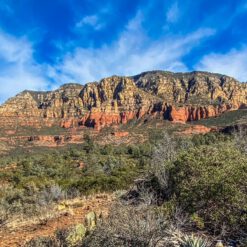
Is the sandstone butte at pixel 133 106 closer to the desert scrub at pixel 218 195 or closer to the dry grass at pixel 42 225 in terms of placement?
the dry grass at pixel 42 225

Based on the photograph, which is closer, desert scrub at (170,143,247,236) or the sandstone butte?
desert scrub at (170,143,247,236)

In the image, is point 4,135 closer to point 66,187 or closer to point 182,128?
point 182,128

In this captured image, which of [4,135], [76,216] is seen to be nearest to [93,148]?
[76,216]

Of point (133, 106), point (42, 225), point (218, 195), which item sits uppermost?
point (133, 106)

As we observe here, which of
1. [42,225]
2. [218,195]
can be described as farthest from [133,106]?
[218,195]

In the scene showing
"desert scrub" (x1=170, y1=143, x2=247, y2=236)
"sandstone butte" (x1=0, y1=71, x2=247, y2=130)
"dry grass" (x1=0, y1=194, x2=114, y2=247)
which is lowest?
"dry grass" (x1=0, y1=194, x2=114, y2=247)

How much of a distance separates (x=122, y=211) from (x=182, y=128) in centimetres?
11735

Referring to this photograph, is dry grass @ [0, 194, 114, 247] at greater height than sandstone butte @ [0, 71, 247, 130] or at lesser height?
lesser

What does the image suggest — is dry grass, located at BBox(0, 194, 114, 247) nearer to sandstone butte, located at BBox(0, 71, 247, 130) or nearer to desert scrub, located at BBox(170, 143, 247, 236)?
desert scrub, located at BBox(170, 143, 247, 236)

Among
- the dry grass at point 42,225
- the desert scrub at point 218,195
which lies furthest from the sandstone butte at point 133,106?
the desert scrub at point 218,195

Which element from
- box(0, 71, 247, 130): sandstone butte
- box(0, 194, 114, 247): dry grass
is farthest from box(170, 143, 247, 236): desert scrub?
box(0, 71, 247, 130): sandstone butte

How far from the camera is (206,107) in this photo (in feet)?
533

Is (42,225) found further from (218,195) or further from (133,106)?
(133,106)

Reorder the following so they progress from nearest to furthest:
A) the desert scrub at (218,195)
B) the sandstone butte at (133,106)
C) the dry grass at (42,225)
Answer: the desert scrub at (218,195)
the dry grass at (42,225)
the sandstone butte at (133,106)
